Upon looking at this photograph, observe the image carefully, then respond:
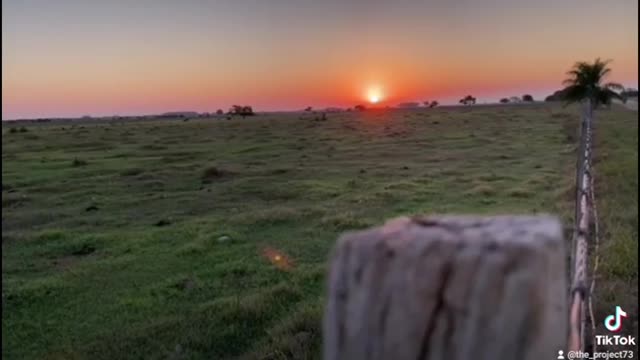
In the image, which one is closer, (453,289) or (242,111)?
(453,289)

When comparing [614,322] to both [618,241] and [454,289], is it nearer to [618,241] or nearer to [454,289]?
[618,241]

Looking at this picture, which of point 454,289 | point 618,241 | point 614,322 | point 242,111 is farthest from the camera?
point 242,111

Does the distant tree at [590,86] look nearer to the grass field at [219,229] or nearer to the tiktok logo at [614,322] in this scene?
the grass field at [219,229]

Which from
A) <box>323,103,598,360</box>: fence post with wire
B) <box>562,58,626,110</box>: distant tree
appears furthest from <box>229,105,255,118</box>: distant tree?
<box>323,103,598,360</box>: fence post with wire

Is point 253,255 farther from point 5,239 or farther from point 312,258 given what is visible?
point 5,239

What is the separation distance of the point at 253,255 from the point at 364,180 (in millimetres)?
10216

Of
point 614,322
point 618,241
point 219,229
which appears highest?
point 618,241

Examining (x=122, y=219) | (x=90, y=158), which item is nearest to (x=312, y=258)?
(x=122, y=219)

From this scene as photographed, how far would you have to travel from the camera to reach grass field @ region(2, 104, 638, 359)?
23.9 ft

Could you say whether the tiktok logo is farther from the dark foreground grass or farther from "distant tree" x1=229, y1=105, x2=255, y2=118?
"distant tree" x1=229, y1=105, x2=255, y2=118

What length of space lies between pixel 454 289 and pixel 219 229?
12467mm

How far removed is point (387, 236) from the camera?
32.6 inches

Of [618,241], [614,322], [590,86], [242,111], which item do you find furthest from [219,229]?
[242,111]

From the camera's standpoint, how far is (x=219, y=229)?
13031mm
